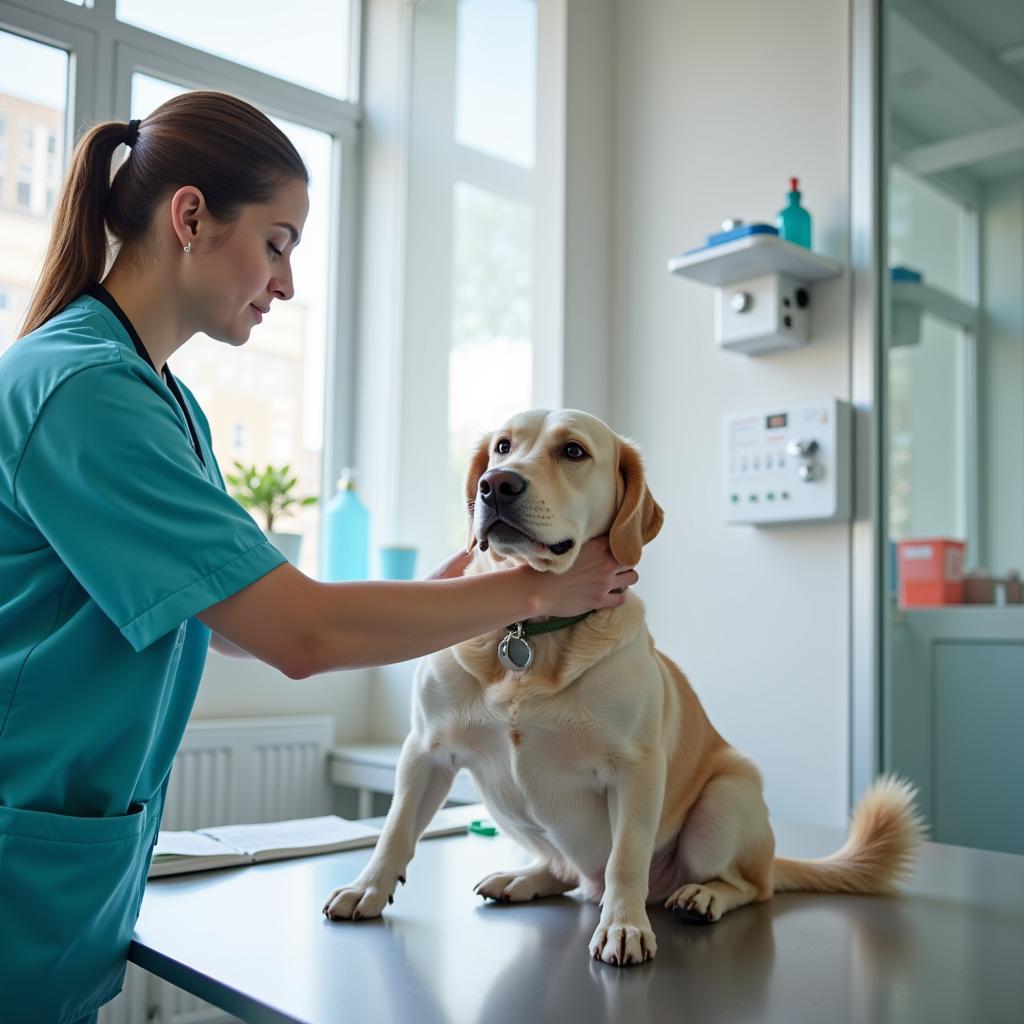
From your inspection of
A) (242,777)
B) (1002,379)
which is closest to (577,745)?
(242,777)

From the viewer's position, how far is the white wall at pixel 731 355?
2.29 m

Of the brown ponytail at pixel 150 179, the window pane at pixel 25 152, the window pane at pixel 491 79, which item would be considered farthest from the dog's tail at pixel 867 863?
the window pane at pixel 491 79

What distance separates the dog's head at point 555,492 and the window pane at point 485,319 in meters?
2.12

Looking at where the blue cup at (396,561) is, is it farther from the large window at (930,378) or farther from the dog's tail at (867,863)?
the dog's tail at (867,863)

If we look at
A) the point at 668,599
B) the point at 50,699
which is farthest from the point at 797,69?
the point at 50,699

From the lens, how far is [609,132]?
9.48 ft

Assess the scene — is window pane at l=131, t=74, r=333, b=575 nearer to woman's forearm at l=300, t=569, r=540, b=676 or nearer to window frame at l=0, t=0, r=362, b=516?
window frame at l=0, t=0, r=362, b=516

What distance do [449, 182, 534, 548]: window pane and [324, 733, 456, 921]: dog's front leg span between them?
86.1 inches

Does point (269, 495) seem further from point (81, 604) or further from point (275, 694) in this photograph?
point (81, 604)

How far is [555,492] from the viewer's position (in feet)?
3.99

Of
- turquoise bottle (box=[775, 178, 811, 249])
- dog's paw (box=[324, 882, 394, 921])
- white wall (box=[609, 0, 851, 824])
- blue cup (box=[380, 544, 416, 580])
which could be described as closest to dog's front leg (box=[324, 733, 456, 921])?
dog's paw (box=[324, 882, 394, 921])

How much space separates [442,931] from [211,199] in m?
0.83

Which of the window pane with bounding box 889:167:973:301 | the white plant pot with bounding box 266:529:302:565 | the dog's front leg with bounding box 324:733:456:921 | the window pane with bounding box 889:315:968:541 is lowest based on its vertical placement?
the dog's front leg with bounding box 324:733:456:921

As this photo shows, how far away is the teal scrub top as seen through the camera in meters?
0.90
